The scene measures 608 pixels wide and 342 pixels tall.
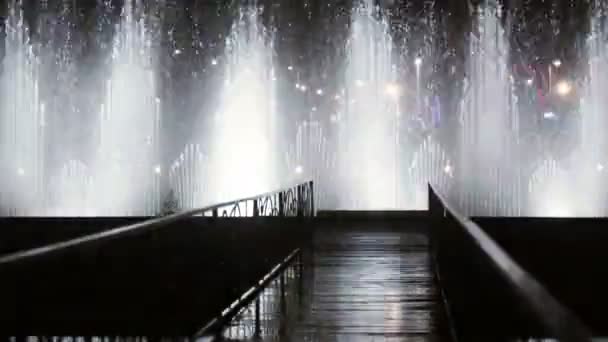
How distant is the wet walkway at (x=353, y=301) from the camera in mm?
6977

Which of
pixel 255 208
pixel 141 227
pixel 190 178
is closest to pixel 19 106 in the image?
pixel 190 178

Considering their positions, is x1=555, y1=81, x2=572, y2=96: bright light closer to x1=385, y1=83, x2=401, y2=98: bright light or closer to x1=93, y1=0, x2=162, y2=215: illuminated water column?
x1=385, y1=83, x2=401, y2=98: bright light

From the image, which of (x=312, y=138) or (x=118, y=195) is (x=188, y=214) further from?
(x=312, y=138)

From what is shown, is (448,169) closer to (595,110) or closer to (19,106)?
(595,110)

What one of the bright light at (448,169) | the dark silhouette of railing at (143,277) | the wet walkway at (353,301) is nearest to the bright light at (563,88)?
the bright light at (448,169)

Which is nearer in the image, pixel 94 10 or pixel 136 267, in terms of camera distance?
pixel 136 267

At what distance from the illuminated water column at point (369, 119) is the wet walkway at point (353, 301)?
49.9 feet

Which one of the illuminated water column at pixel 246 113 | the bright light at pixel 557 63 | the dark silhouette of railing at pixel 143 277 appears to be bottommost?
the dark silhouette of railing at pixel 143 277

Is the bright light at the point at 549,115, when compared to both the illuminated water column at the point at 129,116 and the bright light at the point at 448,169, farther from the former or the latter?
the illuminated water column at the point at 129,116

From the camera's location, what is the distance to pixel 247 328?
23.1 feet

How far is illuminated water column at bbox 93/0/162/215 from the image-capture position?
3444 cm

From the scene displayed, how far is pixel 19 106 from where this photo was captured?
38000 mm

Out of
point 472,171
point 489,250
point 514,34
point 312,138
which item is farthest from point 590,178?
point 489,250

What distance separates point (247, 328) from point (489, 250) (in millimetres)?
4384
